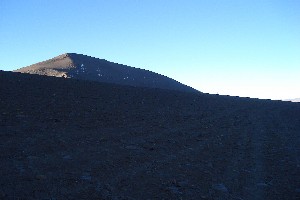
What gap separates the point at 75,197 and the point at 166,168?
265 centimetres

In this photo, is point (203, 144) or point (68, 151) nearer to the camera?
point (68, 151)

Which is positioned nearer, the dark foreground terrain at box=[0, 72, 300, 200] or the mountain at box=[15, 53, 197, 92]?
the dark foreground terrain at box=[0, 72, 300, 200]

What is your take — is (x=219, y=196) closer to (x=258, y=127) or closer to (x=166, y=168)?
(x=166, y=168)

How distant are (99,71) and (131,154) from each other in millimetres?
47859

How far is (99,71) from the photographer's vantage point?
54594 mm

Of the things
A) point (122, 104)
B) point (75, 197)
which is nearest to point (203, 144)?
point (75, 197)

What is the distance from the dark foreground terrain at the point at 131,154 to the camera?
575cm

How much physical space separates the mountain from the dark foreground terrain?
33.8m

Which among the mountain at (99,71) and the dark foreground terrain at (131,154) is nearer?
the dark foreground terrain at (131,154)

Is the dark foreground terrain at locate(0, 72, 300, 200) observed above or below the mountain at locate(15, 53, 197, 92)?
below

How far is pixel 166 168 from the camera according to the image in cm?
715

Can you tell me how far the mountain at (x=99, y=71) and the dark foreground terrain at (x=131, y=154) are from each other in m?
33.8

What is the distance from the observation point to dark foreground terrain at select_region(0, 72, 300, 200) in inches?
226

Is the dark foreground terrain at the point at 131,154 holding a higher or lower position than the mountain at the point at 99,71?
lower
